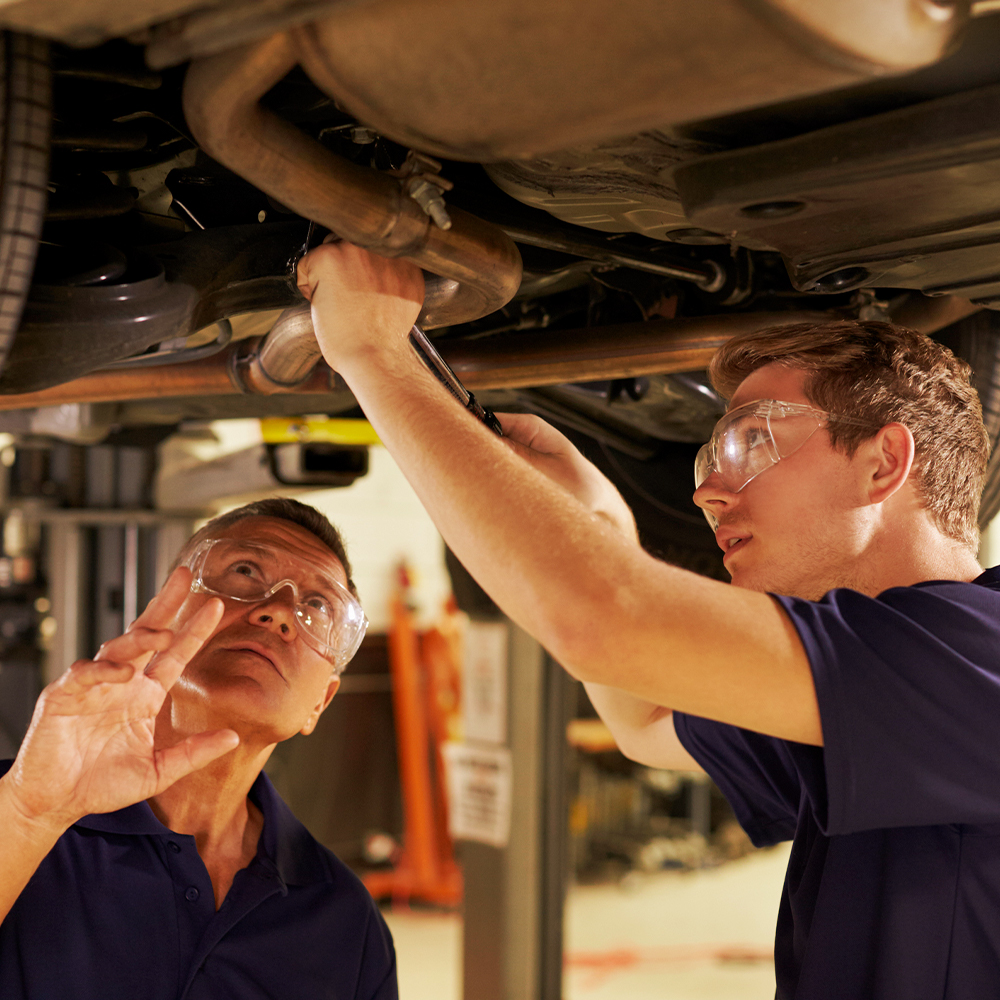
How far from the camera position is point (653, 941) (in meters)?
4.93

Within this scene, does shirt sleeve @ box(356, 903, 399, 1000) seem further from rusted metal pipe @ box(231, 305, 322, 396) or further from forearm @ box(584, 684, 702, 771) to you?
rusted metal pipe @ box(231, 305, 322, 396)

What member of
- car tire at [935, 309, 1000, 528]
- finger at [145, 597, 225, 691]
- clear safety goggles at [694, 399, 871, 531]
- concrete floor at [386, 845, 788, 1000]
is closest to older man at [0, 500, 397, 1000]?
finger at [145, 597, 225, 691]

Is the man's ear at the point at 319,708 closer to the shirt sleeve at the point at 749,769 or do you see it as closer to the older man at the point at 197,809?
the older man at the point at 197,809

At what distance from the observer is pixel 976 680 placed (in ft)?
2.82

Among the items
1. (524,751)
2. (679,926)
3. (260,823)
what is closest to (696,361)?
(260,823)

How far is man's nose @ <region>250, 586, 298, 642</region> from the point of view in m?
1.45

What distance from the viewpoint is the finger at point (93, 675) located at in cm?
109

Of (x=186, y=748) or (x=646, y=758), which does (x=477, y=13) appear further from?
(x=646, y=758)

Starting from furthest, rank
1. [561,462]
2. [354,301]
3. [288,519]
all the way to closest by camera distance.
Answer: [288,519] → [561,462] → [354,301]

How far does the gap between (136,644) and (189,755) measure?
0.14 metres

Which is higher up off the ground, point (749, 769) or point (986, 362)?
point (986, 362)

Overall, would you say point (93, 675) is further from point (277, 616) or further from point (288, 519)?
point (288, 519)

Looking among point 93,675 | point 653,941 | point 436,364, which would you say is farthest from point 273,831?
point 653,941

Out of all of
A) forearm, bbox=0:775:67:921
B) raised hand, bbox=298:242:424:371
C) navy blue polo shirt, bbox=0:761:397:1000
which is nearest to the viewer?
raised hand, bbox=298:242:424:371
